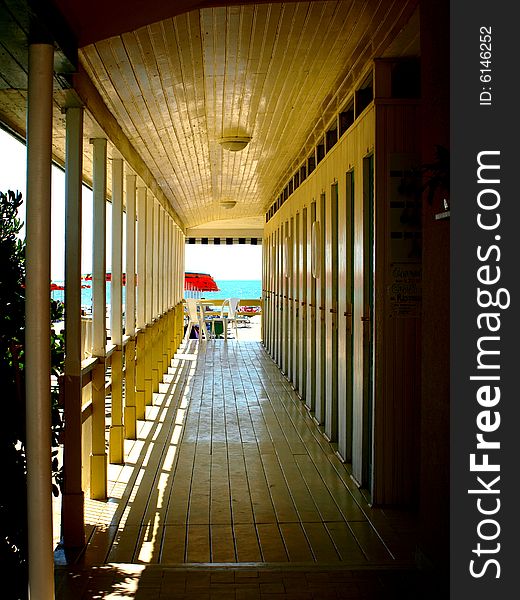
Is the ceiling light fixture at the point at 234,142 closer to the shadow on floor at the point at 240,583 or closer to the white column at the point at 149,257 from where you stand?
the white column at the point at 149,257

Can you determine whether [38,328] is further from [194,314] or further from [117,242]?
[194,314]

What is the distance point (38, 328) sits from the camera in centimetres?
Answer: 275

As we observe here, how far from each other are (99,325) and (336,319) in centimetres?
198

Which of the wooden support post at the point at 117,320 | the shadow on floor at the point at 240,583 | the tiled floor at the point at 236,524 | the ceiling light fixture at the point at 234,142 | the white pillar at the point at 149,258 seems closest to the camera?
the shadow on floor at the point at 240,583

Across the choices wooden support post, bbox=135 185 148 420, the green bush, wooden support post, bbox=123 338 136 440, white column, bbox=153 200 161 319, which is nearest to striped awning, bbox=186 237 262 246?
white column, bbox=153 200 161 319

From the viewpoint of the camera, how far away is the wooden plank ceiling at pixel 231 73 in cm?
404

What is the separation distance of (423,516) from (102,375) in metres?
2.31

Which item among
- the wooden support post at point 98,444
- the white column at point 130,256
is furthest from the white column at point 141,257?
the wooden support post at point 98,444

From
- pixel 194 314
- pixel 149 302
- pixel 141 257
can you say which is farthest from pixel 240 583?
pixel 194 314

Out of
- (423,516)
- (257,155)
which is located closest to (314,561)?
(423,516)

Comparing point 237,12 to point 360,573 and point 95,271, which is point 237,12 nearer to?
point 95,271

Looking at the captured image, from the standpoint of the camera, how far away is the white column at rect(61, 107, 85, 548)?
13.0ft

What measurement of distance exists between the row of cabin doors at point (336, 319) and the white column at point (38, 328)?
97.8 inches

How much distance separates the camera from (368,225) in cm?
486
